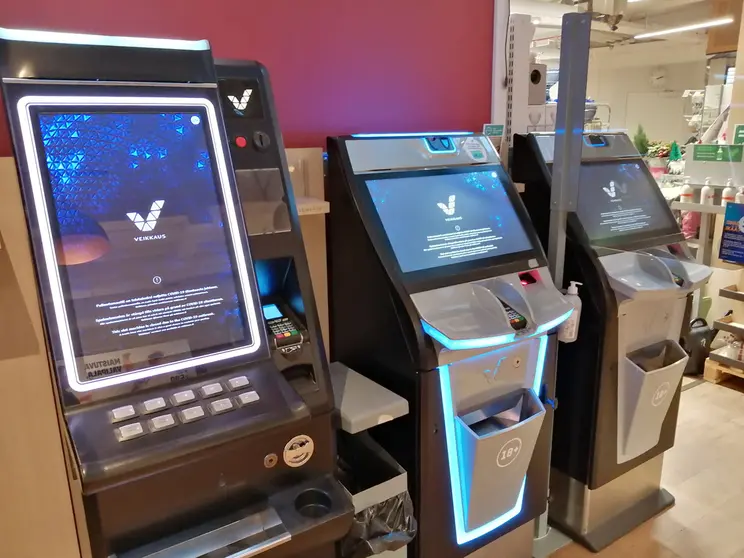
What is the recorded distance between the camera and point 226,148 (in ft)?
4.14

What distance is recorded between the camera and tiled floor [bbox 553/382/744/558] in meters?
2.24

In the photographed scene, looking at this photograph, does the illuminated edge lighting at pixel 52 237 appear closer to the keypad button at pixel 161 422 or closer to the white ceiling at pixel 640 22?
the keypad button at pixel 161 422

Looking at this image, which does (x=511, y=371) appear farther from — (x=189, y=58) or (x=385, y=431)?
(x=189, y=58)

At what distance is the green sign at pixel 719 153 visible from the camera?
3174mm

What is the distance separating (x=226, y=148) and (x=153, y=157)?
0.15 m

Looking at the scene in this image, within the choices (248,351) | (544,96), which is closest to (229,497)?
(248,351)

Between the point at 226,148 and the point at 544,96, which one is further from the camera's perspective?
the point at 544,96

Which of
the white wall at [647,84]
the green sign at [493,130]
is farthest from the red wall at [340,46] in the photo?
the white wall at [647,84]

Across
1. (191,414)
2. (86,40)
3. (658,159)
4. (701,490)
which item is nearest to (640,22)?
(658,159)

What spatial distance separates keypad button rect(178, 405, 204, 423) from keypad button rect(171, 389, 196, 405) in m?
0.02

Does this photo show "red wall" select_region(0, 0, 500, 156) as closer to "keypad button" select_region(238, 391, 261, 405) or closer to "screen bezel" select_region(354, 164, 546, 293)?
"screen bezel" select_region(354, 164, 546, 293)

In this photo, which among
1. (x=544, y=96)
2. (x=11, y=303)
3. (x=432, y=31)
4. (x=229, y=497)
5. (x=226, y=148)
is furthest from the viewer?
(x=544, y=96)

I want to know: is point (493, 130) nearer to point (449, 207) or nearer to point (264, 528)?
point (449, 207)

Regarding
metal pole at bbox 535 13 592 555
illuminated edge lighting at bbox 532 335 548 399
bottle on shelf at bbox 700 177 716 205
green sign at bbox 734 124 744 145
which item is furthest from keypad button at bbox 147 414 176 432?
green sign at bbox 734 124 744 145
